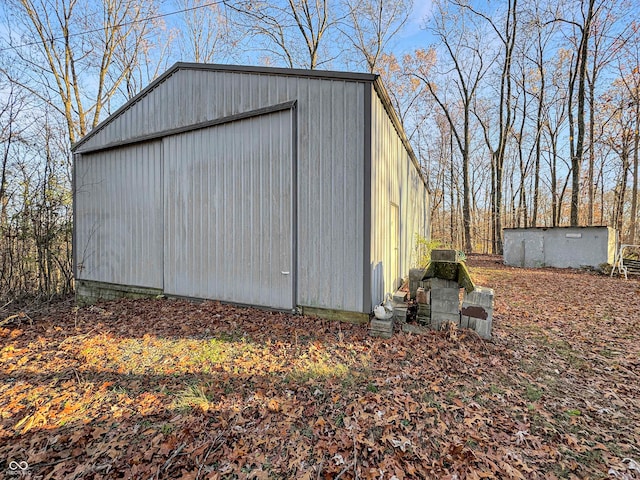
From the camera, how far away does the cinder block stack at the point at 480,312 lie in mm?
3934

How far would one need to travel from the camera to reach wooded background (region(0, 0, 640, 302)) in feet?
24.9

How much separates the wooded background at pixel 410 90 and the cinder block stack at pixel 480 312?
965 cm

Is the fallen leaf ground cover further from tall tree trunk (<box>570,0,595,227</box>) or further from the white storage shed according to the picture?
tall tree trunk (<box>570,0,595,227</box>)

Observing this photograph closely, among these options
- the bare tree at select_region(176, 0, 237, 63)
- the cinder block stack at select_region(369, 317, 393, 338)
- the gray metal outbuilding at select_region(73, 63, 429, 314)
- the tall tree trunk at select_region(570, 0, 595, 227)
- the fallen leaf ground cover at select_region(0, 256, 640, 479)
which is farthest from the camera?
the bare tree at select_region(176, 0, 237, 63)

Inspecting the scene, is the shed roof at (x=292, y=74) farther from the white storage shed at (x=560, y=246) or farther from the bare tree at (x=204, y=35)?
the bare tree at (x=204, y=35)

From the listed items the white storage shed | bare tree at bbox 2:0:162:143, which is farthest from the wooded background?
the white storage shed

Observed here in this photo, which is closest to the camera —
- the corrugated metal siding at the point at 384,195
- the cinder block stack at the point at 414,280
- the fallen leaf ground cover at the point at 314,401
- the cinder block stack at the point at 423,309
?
the fallen leaf ground cover at the point at 314,401

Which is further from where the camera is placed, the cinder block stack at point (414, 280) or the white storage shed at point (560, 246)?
the white storage shed at point (560, 246)

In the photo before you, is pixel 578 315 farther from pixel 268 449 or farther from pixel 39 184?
pixel 39 184

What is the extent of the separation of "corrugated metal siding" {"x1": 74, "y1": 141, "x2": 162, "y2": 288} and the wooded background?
0.92 meters

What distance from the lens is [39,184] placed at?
741cm

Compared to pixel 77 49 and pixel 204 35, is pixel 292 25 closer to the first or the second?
pixel 204 35

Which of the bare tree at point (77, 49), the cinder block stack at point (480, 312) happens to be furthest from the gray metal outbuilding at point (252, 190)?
the bare tree at point (77, 49)

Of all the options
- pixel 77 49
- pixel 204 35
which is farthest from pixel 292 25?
pixel 77 49
